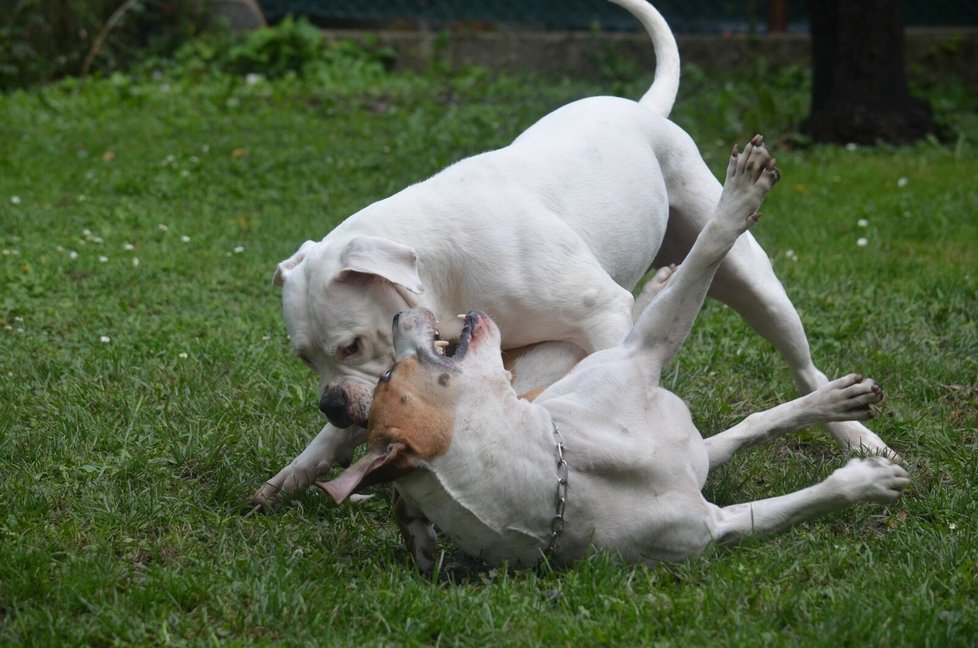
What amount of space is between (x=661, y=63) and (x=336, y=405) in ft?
8.24

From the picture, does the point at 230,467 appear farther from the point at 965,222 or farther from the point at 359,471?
the point at 965,222

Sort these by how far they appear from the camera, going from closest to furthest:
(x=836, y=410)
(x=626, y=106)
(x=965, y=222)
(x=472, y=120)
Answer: (x=836, y=410) < (x=626, y=106) < (x=965, y=222) < (x=472, y=120)

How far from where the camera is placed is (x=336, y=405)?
13.6ft

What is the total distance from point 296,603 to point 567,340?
58.2 inches

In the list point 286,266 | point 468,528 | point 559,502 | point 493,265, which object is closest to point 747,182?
point 493,265

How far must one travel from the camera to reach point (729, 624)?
10.8ft

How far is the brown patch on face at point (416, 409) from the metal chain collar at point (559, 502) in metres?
0.36

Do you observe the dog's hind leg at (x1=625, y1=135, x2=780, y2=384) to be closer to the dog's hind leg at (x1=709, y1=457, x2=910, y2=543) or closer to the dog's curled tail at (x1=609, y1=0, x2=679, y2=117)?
the dog's hind leg at (x1=709, y1=457, x2=910, y2=543)

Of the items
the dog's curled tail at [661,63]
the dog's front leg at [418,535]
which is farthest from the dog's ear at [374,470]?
the dog's curled tail at [661,63]

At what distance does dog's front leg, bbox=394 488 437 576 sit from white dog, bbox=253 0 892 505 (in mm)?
458

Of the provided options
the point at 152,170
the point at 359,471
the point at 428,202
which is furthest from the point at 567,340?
the point at 152,170

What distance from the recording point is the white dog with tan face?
11.7ft

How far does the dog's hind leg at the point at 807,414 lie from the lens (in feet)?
13.1

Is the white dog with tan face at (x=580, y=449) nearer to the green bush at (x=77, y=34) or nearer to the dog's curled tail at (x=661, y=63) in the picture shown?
the dog's curled tail at (x=661, y=63)
